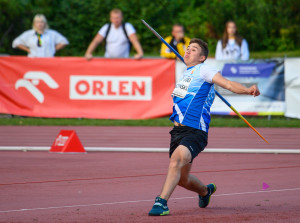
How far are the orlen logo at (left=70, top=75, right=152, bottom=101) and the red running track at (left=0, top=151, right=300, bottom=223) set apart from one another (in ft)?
15.6

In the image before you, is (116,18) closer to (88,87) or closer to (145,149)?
(88,87)

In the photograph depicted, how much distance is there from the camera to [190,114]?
6.88 m

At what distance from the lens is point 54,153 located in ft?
37.7

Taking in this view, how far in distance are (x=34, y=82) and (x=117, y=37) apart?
2.10 metres

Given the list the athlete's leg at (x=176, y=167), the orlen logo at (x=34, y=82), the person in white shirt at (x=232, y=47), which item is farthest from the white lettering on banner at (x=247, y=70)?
the athlete's leg at (x=176, y=167)

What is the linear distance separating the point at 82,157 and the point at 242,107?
6.11m

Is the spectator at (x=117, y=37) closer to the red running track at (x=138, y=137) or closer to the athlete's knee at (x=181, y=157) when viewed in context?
the red running track at (x=138, y=137)

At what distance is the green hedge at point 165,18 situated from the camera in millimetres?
32938

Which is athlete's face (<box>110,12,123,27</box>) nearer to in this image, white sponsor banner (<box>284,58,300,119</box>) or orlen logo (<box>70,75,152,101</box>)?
orlen logo (<box>70,75,152,101</box>)

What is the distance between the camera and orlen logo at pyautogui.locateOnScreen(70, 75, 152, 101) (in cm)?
1616

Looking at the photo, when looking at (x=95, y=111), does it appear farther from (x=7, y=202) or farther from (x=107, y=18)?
(x=107, y=18)

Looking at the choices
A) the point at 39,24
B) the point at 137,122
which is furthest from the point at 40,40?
the point at 137,122

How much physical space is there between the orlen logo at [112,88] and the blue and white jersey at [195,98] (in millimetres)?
9232

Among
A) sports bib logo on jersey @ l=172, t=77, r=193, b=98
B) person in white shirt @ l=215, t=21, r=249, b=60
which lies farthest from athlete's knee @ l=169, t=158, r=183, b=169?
person in white shirt @ l=215, t=21, r=249, b=60
